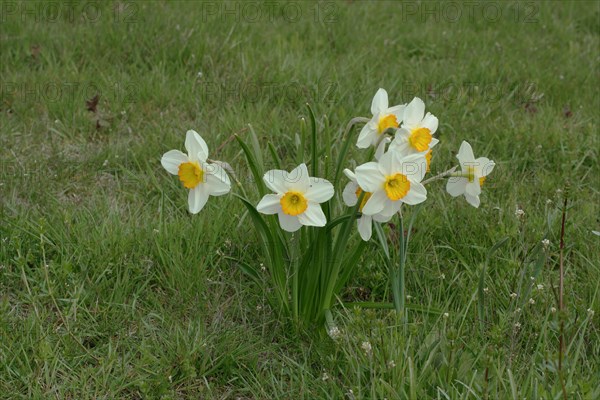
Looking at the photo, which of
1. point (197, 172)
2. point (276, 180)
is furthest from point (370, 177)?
point (197, 172)

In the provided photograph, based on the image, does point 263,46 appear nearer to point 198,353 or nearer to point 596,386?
point 198,353

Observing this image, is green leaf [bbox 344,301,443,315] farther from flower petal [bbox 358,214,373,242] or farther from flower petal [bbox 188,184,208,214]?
flower petal [bbox 188,184,208,214]

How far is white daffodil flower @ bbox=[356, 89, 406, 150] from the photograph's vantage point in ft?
7.30

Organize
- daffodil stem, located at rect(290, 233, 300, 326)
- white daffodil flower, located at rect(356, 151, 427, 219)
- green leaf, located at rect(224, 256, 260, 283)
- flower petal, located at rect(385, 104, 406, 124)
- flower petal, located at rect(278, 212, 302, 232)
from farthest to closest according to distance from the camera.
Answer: green leaf, located at rect(224, 256, 260, 283) → daffodil stem, located at rect(290, 233, 300, 326) → flower petal, located at rect(385, 104, 406, 124) → flower petal, located at rect(278, 212, 302, 232) → white daffodil flower, located at rect(356, 151, 427, 219)

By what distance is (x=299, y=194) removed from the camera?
211 cm

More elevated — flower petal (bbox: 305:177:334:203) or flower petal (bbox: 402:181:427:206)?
flower petal (bbox: 402:181:427:206)

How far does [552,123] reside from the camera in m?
3.78

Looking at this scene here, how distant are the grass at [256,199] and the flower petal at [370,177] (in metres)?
0.32

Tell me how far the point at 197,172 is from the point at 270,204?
0.74 ft

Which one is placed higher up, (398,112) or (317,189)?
(398,112)

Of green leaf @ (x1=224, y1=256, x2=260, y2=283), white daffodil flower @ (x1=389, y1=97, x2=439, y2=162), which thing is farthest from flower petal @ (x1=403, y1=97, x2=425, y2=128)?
A: green leaf @ (x1=224, y1=256, x2=260, y2=283)

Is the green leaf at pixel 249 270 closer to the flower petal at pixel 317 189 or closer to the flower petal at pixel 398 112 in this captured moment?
the flower petal at pixel 317 189

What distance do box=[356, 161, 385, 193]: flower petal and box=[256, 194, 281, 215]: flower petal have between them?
0.81 feet

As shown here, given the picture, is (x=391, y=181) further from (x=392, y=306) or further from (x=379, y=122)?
(x=392, y=306)
